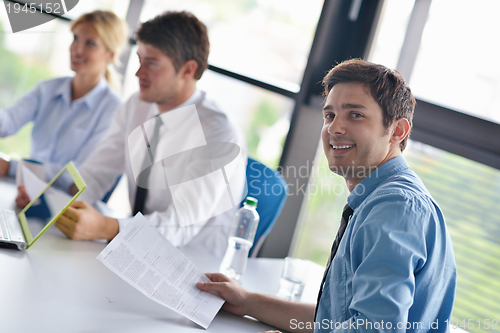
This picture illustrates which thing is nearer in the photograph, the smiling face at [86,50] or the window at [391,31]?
the window at [391,31]

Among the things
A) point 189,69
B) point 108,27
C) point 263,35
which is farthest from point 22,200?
point 263,35

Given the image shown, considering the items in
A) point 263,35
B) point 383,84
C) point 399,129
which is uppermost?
point 263,35

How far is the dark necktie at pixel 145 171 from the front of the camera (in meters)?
1.78

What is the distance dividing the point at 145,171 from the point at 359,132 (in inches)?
42.4

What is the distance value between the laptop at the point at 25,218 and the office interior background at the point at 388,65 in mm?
1041

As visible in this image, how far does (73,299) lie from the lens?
0.96 m

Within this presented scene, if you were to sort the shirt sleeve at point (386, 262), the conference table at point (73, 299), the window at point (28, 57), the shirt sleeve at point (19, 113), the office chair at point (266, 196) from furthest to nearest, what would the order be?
the window at point (28, 57) → the shirt sleeve at point (19, 113) → the office chair at point (266, 196) → the conference table at point (73, 299) → the shirt sleeve at point (386, 262)

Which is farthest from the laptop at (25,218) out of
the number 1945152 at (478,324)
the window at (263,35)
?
the number 1945152 at (478,324)

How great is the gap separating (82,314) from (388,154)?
2.78 feet

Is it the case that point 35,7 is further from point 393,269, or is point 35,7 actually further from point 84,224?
point 393,269

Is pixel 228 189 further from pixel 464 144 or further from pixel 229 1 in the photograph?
pixel 229 1

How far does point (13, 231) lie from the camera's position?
1.23 meters

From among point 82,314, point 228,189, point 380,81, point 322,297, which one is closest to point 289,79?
point 228,189

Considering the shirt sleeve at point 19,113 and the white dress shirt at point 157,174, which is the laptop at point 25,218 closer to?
the white dress shirt at point 157,174
